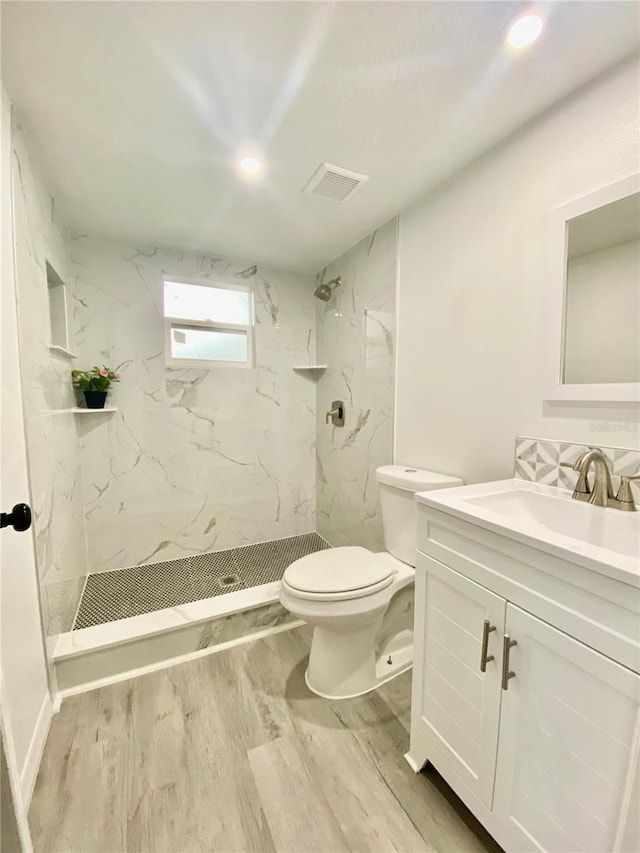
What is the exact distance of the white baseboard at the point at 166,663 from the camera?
1.44m

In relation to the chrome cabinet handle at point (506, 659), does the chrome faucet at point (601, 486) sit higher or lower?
higher

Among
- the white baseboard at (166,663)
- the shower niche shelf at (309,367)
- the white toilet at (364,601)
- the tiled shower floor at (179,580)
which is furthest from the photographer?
the shower niche shelf at (309,367)

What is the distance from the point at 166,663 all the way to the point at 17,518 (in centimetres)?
116

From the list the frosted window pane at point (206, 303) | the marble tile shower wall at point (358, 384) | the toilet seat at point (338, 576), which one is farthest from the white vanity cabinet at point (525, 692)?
the frosted window pane at point (206, 303)

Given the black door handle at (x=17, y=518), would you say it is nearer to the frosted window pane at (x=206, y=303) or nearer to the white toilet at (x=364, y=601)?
the white toilet at (x=364, y=601)

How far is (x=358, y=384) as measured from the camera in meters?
2.23

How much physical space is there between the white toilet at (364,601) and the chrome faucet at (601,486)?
0.50 meters

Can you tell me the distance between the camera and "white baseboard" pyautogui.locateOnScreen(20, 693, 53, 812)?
104 centimetres

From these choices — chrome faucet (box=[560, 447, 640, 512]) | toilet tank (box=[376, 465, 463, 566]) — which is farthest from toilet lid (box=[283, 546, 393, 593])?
chrome faucet (box=[560, 447, 640, 512])

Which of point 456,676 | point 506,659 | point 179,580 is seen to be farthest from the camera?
point 179,580

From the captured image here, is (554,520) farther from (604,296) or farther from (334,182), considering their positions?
(334,182)

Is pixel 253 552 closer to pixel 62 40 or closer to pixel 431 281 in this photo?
pixel 431 281

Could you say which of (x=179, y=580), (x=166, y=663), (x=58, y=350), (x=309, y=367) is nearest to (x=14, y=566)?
(x=166, y=663)

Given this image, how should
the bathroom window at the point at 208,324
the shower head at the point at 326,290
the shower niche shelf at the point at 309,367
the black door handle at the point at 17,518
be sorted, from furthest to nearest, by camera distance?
the shower niche shelf at the point at 309,367 → the shower head at the point at 326,290 → the bathroom window at the point at 208,324 → the black door handle at the point at 17,518
